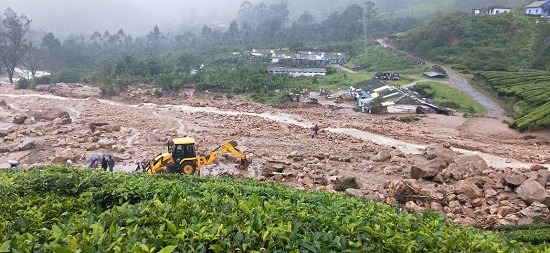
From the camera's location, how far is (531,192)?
46.7 ft

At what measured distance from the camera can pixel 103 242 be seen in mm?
4031

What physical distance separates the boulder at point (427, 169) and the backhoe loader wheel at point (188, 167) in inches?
402

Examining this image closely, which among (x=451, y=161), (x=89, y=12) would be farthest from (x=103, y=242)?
(x=89, y=12)

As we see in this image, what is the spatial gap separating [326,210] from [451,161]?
49.5 ft

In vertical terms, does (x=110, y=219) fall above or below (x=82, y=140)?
above

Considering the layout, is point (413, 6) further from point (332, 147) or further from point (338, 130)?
point (332, 147)

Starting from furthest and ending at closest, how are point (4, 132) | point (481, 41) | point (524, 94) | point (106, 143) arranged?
point (481, 41), point (524, 94), point (4, 132), point (106, 143)

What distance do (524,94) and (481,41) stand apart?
26.6 m

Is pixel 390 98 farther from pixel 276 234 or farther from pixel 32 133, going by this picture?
pixel 276 234

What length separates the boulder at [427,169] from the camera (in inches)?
690

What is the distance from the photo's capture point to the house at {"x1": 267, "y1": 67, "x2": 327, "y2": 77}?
5693 centimetres

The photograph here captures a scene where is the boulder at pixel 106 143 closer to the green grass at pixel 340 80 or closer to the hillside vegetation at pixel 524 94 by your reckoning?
→ the hillside vegetation at pixel 524 94

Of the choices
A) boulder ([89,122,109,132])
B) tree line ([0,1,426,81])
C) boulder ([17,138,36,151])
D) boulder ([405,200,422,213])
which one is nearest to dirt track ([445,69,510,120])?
boulder ([405,200,422,213])

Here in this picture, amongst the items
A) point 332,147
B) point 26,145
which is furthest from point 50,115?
point 332,147
